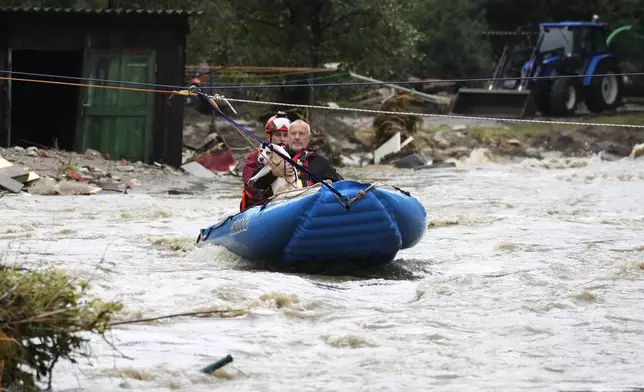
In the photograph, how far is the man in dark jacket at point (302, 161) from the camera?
10.0 metres

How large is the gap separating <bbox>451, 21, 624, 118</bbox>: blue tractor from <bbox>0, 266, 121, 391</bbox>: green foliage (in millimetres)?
23568

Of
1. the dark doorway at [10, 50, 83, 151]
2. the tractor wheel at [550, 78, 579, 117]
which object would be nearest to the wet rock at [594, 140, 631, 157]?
the tractor wheel at [550, 78, 579, 117]

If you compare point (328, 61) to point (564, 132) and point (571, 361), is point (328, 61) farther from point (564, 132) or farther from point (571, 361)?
point (571, 361)

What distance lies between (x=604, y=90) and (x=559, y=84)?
2.20m

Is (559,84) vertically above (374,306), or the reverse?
(559,84)

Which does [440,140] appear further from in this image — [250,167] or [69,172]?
[250,167]

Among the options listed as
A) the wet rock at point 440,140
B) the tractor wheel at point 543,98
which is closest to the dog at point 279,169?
the wet rock at point 440,140

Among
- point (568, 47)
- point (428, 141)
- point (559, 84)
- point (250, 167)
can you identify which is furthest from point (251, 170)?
point (568, 47)

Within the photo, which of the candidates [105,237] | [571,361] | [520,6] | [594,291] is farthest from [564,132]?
[571,361]

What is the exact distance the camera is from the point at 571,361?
6.98 m

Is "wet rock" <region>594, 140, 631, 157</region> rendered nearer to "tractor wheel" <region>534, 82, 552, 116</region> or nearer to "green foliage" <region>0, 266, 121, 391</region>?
"tractor wheel" <region>534, 82, 552, 116</region>

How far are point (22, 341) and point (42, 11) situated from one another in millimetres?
14707

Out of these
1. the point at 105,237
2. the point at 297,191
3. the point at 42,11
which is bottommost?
the point at 105,237

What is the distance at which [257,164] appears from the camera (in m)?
10.2
